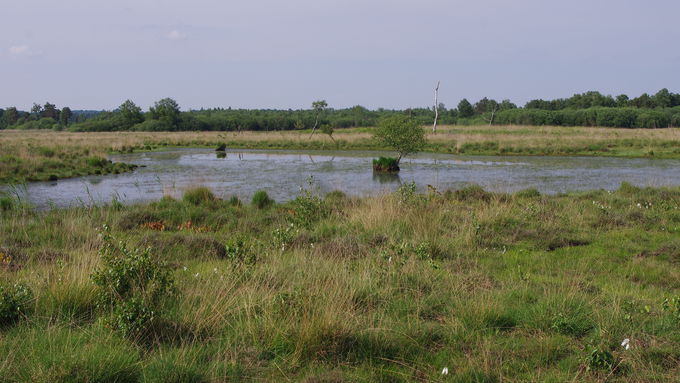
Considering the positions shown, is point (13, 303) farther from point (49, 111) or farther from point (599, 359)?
point (49, 111)

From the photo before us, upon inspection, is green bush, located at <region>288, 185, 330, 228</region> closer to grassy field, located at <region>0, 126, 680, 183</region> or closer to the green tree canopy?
grassy field, located at <region>0, 126, 680, 183</region>

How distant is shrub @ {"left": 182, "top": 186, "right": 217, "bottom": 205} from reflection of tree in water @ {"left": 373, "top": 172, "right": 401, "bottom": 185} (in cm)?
913

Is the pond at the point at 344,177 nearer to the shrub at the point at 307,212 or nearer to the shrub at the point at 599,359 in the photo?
the shrub at the point at 307,212

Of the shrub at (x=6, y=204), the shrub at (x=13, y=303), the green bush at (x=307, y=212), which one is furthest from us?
the shrub at (x=6, y=204)

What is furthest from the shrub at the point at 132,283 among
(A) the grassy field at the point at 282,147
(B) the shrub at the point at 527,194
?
(A) the grassy field at the point at 282,147

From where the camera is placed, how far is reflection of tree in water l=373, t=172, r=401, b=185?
74.2 ft

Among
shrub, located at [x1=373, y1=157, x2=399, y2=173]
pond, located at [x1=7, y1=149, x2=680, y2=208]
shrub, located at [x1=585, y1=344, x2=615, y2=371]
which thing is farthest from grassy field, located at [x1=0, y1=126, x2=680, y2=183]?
shrub, located at [x1=585, y1=344, x2=615, y2=371]

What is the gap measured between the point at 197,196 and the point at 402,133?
617 inches

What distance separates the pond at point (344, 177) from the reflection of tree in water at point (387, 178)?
44 millimetres

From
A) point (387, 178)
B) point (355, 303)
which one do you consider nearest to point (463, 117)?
point (387, 178)

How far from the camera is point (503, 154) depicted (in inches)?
1497

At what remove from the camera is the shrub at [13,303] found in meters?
4.65

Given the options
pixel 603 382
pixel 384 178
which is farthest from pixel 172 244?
pixel 384 178

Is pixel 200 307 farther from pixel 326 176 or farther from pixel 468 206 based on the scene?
pixel 326 176
